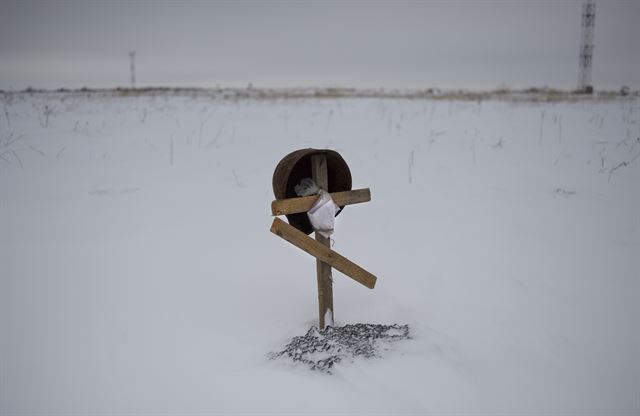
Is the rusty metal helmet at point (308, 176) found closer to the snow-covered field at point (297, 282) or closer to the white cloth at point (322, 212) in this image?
the white cloth at point (322, 212)

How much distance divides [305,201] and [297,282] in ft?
4.51

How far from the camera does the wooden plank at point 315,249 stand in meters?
2.62

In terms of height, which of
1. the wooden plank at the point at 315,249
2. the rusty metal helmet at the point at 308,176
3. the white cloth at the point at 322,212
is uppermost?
the rusty metal helmet at the point at 308,176

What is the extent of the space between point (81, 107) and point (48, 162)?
23.2 feet

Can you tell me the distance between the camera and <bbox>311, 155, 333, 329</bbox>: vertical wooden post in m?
2.79

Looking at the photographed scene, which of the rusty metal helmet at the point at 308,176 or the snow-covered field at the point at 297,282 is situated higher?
the rusty metal helmet at the point at 308,176

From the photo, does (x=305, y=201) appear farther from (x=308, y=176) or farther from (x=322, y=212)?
(x=308, y=176)

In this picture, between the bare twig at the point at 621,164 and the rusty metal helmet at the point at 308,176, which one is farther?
the bare twig at the point at 621,164

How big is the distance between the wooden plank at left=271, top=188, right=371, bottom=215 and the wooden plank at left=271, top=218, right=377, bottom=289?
0.07m

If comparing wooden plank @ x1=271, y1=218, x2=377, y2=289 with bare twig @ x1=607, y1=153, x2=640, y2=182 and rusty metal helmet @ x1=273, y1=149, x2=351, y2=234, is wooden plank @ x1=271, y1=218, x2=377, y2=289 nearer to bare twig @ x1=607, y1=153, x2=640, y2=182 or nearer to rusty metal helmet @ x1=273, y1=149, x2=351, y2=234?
rusty metal helmet @ x1=273, y1=149, x2=351, y2=234

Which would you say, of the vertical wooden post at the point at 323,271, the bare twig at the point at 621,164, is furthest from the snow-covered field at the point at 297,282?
the vertical wooden post at the point at 323,271

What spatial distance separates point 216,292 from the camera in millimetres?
3688

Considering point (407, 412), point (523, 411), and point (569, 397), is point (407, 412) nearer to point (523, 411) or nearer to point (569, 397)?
point (523, 411)

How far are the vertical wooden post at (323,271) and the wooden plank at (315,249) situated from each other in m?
0.06
